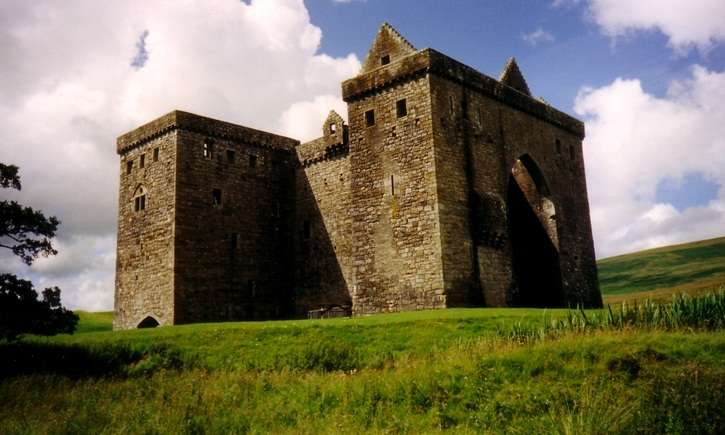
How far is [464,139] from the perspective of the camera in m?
24.6

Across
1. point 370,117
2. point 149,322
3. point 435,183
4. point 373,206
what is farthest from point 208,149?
point 435,183

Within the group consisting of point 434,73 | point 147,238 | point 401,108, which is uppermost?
point 434,73

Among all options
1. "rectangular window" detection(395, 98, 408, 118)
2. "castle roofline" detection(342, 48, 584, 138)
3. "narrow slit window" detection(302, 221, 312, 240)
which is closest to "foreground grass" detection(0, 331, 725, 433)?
"rectangular window" detection(395, 98, 408, 118)

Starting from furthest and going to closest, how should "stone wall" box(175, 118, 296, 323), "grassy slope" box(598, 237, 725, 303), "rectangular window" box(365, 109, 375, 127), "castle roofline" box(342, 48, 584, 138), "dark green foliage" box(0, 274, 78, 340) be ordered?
"grassy slope" box(598, 237, 725, 303) < "stone wall" box(175, 118, 296, 323) < "rectangular window" box(365, 109, 375, 127) < "castle roofline" box(342, 48, 584, 138) < "dark green foliage" box(0, 274, 78, 340)

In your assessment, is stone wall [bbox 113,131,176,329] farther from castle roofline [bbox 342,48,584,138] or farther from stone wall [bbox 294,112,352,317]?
castle roofline [bbox 342,48,584,138]

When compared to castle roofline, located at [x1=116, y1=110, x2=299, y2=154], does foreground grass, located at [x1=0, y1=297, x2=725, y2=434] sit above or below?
below

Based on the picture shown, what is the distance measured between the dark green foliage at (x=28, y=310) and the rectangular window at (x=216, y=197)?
42.2 feet

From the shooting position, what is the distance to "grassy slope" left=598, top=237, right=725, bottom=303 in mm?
54075

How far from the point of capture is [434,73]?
23969mm

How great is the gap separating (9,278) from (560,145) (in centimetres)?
2412

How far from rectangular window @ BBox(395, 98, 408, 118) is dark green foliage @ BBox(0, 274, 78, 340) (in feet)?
44.7

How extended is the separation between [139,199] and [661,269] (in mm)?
50977

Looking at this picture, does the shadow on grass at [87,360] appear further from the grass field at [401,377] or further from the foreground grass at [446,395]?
the foreground grass at [446,395]

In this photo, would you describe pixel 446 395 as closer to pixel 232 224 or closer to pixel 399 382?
pixel 399 382
